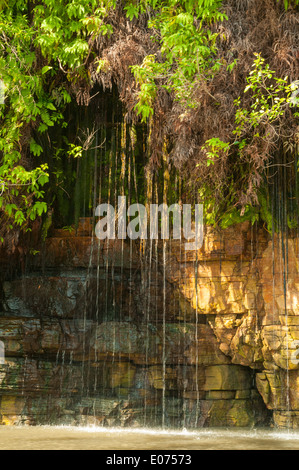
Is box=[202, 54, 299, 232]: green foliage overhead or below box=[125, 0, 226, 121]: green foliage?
below

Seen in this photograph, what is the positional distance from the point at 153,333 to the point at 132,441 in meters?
3.54

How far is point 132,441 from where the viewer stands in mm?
6199

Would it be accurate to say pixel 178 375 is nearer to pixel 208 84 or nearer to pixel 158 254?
pixel 158 254

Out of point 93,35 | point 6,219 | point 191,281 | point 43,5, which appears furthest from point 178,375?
point 43,5

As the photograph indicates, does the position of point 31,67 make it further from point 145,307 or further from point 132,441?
point 132,441

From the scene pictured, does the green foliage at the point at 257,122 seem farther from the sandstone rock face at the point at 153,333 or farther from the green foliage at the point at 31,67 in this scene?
the green foliage at the point at 31,67

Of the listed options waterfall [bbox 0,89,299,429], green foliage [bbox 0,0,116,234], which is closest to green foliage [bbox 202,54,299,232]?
waterfall [bbox 0,89,299,429]

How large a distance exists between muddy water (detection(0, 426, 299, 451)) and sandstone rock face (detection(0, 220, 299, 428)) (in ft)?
5.11

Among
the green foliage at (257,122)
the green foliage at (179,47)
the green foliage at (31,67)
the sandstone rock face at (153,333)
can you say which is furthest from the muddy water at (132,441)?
the green foliage at (179,47)

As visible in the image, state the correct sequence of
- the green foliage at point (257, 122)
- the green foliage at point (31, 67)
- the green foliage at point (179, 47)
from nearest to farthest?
1. the green foliage at point (257, 122)
2. the green foliage at point (179, 47)
3. the green foliage at point (31, 67)

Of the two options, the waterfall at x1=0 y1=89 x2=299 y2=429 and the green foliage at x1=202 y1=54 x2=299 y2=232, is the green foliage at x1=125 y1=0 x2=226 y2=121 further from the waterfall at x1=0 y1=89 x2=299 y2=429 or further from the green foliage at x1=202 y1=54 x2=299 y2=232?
the waterfall at x1=0 y1=89 x2=299 y2=429

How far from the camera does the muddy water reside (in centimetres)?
574

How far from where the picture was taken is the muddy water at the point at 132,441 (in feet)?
18.8

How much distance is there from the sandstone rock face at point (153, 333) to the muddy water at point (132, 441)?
156 cm
